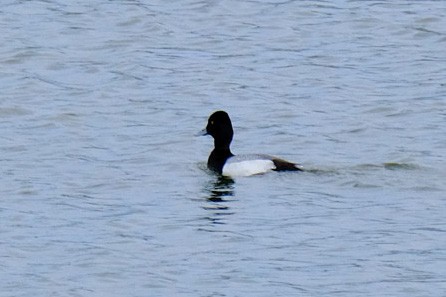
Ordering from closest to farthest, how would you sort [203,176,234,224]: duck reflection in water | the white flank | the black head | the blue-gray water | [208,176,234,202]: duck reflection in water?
the blue-gray water → [203,176,234,224]: duck reflection in water → [208,176,234,202]: duck reflection in water → the white flank → the black head

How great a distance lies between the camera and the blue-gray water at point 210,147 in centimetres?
1273

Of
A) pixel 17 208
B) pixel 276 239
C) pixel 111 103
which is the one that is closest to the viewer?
pixel 276 239

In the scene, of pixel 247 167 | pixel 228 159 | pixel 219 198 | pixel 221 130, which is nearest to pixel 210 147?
pixel 221 130

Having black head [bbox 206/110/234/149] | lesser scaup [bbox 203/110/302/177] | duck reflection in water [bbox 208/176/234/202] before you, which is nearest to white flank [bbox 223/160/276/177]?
→ lesser scaup [bbox 203/110/302/177]

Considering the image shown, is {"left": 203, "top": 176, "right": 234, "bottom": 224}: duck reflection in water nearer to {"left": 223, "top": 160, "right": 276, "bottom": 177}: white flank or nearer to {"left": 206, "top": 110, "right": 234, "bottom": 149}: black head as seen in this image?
{"left": 223, "top": 160, "right": 276, "bottom": 177}: white flank

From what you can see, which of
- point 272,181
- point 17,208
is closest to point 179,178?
point 272,181

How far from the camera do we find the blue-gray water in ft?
41.8

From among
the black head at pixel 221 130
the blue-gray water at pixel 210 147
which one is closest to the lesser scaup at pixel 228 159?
the black head at pixel 221 130

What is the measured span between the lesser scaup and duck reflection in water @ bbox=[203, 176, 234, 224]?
0.57ft

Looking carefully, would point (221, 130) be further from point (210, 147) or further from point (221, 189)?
point (221, 189)

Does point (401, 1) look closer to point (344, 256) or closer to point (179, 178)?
point (179, 178)

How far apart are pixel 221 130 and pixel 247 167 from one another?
33.5 inches

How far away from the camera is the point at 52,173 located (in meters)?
16.4

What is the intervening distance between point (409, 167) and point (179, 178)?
2378mm
